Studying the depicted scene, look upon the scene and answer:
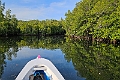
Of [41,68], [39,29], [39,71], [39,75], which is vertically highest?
[39,29]

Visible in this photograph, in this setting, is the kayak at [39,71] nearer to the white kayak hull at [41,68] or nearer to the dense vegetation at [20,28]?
the white kayak hull at [41,68]

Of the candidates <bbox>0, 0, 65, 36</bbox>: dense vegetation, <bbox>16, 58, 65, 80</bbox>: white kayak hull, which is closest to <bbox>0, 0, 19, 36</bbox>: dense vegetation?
<bbox>0, 0, 65, 36</bbox>: dense vegetation

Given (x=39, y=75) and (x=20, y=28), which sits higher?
(x=20, y=28)

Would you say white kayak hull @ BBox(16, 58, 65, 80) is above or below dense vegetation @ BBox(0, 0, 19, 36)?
below

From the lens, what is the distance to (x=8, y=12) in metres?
73.7

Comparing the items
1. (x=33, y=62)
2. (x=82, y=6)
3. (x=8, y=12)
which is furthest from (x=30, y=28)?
(x=33, y=62)

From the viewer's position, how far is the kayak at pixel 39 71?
903 cm

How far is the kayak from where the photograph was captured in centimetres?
903

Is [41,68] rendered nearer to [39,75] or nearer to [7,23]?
[39,75]

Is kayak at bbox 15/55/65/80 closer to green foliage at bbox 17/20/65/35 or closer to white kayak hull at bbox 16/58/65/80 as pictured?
white kayak hull at bbox 16/58/65/80

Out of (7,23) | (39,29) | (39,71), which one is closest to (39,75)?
(39,71)

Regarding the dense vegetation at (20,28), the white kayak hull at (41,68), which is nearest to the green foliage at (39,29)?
the dense vegetation at (20,28)

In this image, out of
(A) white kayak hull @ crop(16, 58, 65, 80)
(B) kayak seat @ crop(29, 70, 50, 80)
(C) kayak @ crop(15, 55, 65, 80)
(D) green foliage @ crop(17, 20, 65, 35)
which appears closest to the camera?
(A) white kayak hull @ crop(16, 58, 65, 80)

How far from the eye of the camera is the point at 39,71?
10.4 m
